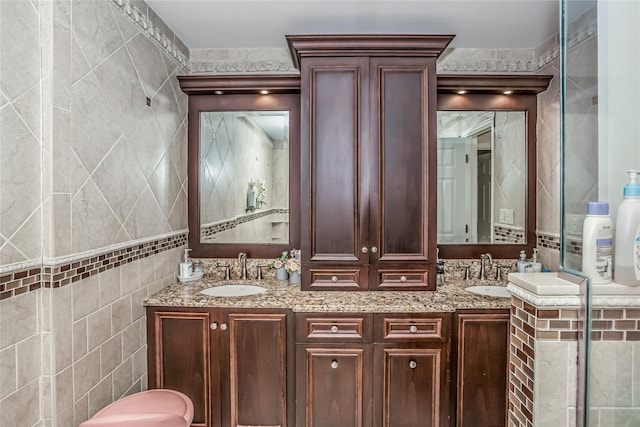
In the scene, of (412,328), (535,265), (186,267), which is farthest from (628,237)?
(186,267)

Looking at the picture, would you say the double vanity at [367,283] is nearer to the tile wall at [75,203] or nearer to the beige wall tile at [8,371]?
the tile wall at [75,203]

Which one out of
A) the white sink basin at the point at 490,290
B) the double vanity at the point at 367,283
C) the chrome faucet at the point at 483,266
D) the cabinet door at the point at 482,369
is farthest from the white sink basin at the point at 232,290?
the chrome faucet at the point at 483,266

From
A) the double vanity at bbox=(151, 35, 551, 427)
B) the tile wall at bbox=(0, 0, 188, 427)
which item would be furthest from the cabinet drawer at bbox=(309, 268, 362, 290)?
the tile wall at bbox=(0, 0, 188, 427)

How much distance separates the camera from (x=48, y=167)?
1379 mm

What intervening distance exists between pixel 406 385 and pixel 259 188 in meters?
1.55

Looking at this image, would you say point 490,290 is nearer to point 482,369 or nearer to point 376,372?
point 482,369

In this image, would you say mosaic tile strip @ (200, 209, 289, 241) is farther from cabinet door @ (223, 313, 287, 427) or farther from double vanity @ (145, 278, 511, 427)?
cabinet door @ (223, 313, 287, 427)

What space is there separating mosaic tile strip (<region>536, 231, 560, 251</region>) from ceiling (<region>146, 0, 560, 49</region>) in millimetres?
1306

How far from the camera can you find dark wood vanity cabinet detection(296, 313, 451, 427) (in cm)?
194

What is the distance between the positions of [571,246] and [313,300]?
4.39 feet

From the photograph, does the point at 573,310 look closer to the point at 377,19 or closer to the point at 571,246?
the point at 571,246

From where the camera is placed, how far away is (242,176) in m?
2.61

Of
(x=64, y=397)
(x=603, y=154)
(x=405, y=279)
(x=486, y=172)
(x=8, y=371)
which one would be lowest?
(x=64, y=397)

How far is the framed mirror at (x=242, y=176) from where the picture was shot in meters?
2.59
